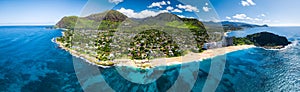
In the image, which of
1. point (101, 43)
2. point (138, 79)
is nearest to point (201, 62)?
point (138, 79)

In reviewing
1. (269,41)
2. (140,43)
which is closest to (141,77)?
(140,43)

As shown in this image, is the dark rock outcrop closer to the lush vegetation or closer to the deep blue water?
the lush vegetation

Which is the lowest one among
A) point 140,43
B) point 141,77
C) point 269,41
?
point 141,77

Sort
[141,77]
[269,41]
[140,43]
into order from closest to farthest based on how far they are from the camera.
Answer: [141,77] < [140,43] < [269,41]

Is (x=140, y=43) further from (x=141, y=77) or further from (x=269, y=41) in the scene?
(x=269, y=41)

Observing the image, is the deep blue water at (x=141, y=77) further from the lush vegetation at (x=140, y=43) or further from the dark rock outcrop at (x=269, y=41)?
the dark rock outcrop at (x=269, y=41)

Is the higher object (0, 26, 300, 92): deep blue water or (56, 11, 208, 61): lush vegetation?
(56, 11, 208, 61): lush vegetation

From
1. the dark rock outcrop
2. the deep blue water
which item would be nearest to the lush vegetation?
the deep blue water

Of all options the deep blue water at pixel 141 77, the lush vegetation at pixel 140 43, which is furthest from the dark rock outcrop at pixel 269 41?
the deep blue water at pixel 141 77

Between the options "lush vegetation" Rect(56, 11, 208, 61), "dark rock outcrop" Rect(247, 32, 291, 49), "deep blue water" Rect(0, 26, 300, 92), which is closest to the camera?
"deep blue water" Rect(0, 26, 300, 92)

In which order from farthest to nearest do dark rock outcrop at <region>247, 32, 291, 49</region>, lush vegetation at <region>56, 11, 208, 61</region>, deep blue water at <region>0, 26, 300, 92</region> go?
1. dark rock outcrop at <region>247, 32, 291, 49</region>
2. lush vegetation at <region>56, 11, 208, 61</region>
3. deep blue water at <region>0, 26, 300, 92</region>

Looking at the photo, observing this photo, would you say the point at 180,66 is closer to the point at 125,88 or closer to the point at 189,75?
the point at 189,75
